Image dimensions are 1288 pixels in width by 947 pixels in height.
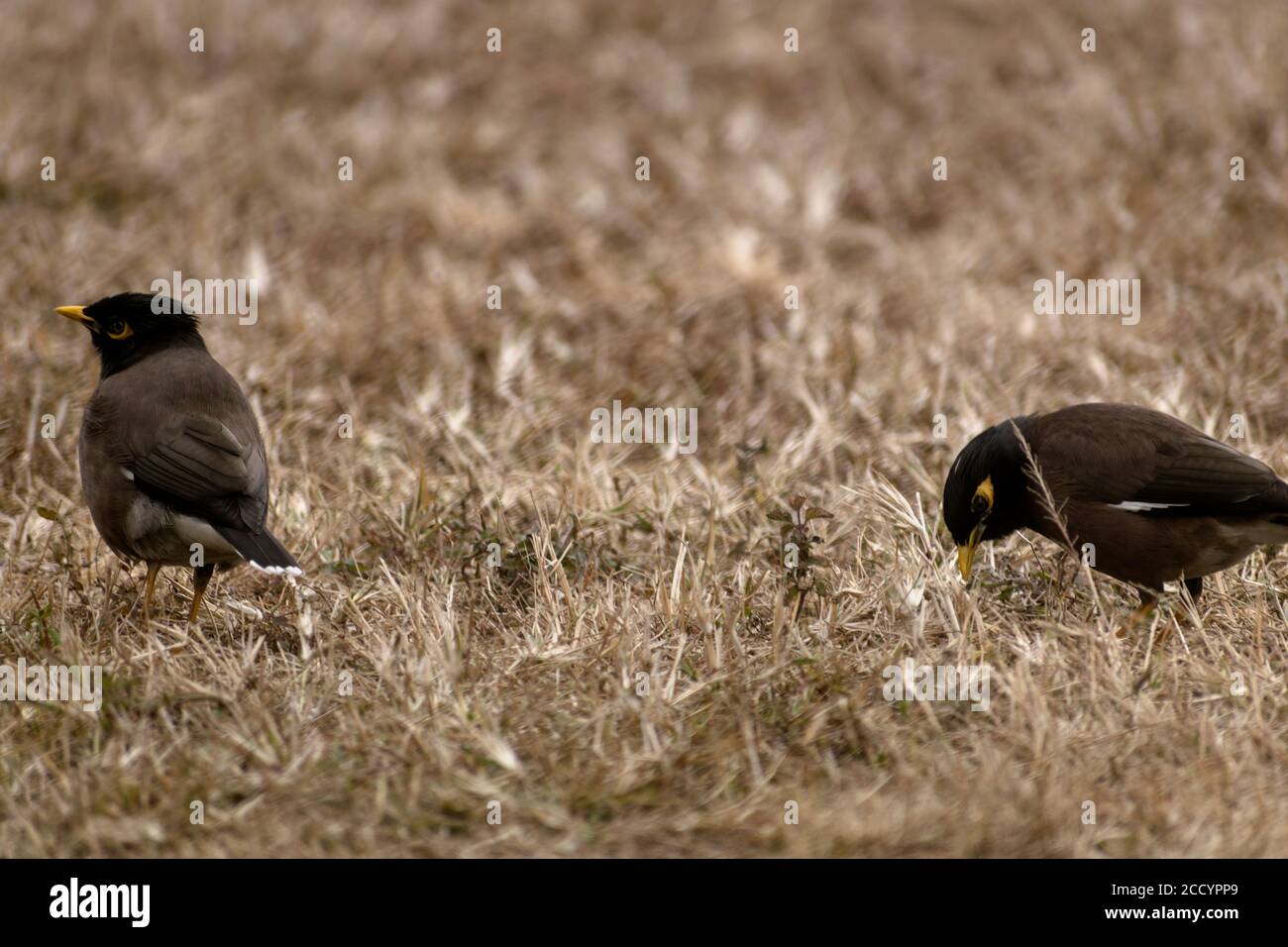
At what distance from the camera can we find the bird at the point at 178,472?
5.09 metres

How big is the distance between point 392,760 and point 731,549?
1740 millimetres

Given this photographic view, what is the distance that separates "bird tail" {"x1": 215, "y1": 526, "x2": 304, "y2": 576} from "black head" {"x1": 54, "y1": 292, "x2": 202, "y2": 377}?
109 cm

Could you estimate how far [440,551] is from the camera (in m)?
5.54

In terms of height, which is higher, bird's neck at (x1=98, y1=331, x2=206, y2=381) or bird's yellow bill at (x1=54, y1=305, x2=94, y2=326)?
bird's yellow bill at (x1=54, y1=305, x2=94, y2=326)

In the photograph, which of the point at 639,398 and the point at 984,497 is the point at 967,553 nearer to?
the point at 984,497

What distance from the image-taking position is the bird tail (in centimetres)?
485

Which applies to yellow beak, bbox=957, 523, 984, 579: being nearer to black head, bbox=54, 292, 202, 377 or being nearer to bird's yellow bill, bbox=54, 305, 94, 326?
black head, bbox=54, 292, 202, 377

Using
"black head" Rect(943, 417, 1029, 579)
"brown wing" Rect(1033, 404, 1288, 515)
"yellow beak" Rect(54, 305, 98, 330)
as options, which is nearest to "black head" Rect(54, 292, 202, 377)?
"yellow beak" Rect(54, 305, 98, 330)

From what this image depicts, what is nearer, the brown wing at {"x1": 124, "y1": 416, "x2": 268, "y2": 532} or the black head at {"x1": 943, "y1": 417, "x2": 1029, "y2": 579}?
the brown wing at {"x1": 124, "y1": 416, "x2": 268, "y2": 532}

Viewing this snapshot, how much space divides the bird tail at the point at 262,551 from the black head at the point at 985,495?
7.14 ft

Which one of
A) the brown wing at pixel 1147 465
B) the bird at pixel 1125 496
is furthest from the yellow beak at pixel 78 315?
the brown wing at pixel 1147 465

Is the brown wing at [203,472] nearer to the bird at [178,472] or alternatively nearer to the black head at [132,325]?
the bird at [178,472]

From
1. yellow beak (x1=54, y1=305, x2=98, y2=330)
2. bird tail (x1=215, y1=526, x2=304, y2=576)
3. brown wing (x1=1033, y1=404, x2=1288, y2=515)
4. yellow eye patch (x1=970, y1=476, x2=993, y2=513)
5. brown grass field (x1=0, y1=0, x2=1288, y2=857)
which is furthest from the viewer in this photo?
yellow beak (x1=54, y1=305, x2=98, y2=330)

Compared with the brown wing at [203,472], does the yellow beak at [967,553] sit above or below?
below
